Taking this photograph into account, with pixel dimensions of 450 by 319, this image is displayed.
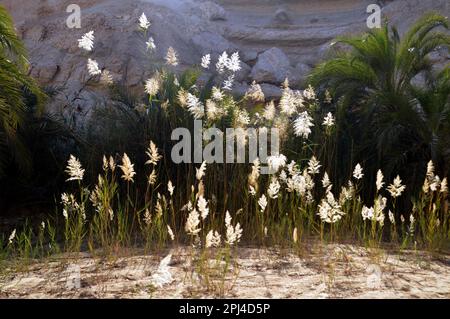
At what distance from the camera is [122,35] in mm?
13953

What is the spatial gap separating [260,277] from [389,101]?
3.51 m

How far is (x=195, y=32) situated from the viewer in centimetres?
1555

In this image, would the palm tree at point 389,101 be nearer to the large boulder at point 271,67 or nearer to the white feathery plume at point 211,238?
the white feathery plume at point 211,238

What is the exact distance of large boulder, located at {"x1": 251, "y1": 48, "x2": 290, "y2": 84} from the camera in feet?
48.0

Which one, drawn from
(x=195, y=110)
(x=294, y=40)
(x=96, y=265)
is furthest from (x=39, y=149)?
(x=294, y=40)

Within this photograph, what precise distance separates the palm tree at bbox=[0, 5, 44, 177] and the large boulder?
26.3ft

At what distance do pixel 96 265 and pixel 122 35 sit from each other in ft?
31.9

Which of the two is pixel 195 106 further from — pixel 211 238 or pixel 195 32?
pixel 195 32

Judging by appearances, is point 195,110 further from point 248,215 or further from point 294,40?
point 294,40

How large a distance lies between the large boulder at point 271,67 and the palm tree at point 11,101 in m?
8.02

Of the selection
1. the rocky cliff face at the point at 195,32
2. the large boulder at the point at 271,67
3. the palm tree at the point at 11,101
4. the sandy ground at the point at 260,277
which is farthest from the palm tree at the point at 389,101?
the large boulder at the point at 271,67

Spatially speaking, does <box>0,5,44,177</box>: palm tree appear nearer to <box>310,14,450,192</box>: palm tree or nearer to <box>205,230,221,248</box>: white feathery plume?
<box>205,230,221,248</box>: white feathery plume

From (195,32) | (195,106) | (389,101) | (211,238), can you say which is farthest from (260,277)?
(195,32)

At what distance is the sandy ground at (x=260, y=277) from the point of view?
4.14m
